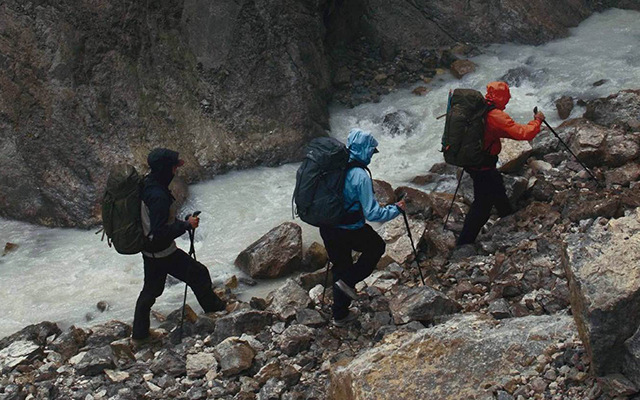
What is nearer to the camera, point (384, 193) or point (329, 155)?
point (329, 155)

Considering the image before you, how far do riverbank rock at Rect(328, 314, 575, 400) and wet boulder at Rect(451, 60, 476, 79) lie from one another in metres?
11.3

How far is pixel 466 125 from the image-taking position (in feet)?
26.9

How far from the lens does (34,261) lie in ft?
36.4

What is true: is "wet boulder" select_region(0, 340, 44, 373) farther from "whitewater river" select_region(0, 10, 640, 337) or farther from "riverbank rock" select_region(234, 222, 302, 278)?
"riverbank rock" select_region(234, 222, 302, 278)

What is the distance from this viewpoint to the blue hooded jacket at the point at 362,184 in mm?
6758

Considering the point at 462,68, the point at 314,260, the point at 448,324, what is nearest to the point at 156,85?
the point at 314,260

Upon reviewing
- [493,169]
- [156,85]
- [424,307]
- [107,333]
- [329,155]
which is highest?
[329,155]

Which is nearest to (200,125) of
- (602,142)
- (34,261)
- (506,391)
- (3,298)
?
(34,261)

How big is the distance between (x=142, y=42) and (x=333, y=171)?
8111 millimetres

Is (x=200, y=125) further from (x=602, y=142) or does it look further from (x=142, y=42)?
(x=602, y=142)

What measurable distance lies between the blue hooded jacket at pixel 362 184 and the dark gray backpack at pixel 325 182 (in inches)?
2.9

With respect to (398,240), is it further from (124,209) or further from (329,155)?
(124,209)

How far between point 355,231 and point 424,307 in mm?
1028

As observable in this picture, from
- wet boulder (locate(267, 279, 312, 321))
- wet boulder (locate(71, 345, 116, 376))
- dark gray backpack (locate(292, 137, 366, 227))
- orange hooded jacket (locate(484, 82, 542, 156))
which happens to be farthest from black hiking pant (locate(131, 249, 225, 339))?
orange hooded jacket (locate(484, 82, 542, 156))
